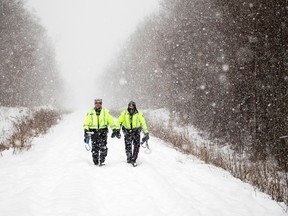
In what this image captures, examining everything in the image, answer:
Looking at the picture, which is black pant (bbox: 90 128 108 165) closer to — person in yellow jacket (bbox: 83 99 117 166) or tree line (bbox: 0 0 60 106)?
person in yellow jacket (bbox: 83 99 117 166)

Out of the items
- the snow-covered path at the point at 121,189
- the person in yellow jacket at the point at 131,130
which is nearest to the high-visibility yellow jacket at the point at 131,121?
the person in yellow jacket at the point at 131,130

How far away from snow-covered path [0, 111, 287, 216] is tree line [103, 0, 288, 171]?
10.6 feet

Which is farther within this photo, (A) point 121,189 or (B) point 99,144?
(B) point 99,144

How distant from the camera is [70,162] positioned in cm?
842

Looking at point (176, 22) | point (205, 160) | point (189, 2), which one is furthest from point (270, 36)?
point (176, 22)

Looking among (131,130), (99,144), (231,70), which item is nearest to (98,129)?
(99,144)

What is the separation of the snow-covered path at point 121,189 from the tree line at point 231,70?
324 cm

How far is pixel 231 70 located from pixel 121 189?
795 centimetres

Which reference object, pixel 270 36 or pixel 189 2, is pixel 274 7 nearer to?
pixel 270 36

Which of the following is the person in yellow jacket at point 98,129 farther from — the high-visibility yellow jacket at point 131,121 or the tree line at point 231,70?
the tree line at point 231,70

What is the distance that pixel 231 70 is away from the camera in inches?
458

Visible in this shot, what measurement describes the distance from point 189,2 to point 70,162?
12.2 meters

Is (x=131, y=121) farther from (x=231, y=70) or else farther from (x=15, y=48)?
(x=15, y=48)

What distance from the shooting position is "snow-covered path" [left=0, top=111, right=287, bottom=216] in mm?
4910
